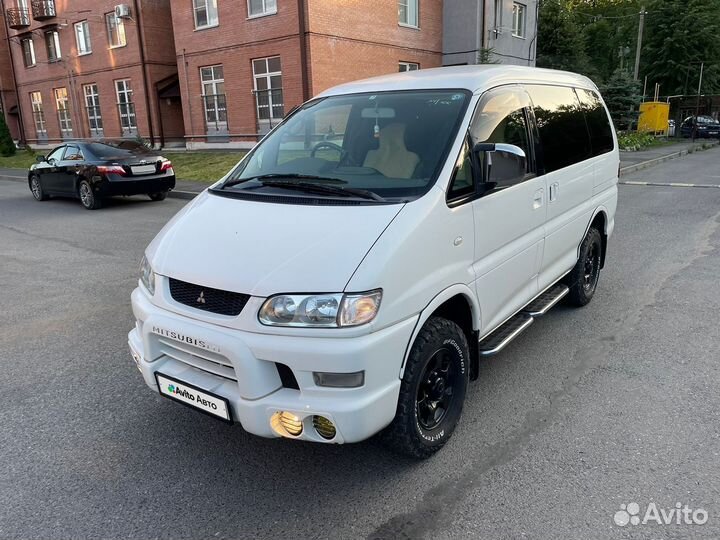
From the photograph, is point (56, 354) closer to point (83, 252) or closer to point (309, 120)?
point (309, 120)

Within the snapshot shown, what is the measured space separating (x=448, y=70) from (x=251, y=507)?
3.11 meters

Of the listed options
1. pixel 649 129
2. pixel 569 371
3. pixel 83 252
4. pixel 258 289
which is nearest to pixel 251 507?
pixel 258 289

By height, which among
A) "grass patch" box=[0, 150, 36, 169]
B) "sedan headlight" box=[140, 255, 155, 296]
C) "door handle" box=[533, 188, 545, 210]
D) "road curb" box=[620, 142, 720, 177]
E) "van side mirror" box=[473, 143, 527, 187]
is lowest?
"road curb" box=[620, 142, 720, 177]

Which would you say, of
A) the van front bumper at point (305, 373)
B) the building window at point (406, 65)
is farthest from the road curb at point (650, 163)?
the van front bumper at point (305, 373)

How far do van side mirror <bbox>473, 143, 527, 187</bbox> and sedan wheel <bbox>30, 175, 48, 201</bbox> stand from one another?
1436 cm

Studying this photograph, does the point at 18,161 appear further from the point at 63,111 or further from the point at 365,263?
the point at 365,263

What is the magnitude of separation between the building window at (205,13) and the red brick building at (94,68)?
4054mm

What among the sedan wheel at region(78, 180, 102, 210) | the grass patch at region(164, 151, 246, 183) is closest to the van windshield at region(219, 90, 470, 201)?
the sedan wheel at region(78, 180, 102, 210)

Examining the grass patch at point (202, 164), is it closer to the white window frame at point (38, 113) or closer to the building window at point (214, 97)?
the building window at point (214, 97)

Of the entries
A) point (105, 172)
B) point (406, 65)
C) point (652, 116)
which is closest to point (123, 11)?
point (406, 65)

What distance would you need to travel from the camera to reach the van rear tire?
515cm

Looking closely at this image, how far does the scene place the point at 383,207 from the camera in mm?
2867

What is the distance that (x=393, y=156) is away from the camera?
11.1ft

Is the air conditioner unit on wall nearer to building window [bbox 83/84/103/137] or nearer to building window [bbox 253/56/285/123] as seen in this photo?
building window [bbox 83/84/103/137]
